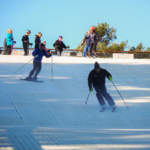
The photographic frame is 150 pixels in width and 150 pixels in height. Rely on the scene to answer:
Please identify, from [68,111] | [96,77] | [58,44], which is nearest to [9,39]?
[58,44]

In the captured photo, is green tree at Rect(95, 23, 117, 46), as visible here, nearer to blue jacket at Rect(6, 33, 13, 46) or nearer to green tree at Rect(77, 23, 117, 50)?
green tree at Rect(77, 23, 117, 50)

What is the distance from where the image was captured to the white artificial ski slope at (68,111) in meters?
7.88

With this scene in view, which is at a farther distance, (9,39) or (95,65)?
(9,39)

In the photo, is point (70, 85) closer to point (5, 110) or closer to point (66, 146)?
point (5, 110)

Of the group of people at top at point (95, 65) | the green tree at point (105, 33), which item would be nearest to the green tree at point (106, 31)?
the green tree at point (105, 33)

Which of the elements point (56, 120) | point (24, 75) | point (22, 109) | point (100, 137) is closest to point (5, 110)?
point (22, 109)

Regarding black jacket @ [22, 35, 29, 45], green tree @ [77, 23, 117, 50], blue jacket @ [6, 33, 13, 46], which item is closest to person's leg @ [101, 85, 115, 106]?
black jacket @ [22, 35, 29, 45]

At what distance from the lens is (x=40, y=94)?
15023mm

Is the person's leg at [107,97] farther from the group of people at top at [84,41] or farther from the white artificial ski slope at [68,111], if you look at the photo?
the group of people at top at [84,41]

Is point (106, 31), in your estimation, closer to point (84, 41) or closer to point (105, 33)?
point (105, 33)

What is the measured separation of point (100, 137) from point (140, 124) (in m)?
3.54

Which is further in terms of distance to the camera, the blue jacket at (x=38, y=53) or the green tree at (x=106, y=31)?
the green tree at (x=106, y=31)

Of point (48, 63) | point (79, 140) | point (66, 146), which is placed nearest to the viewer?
point (66, 146)

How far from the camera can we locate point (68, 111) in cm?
1283
